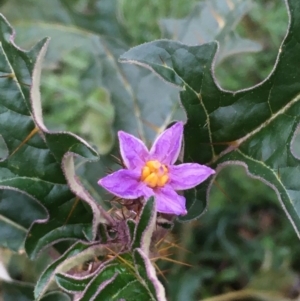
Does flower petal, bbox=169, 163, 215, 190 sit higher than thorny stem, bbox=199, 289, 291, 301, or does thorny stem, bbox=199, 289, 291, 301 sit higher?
flower petal, bbox=169, 163, 215, 190

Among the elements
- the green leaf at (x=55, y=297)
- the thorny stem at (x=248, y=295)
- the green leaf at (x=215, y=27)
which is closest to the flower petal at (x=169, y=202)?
the green leaf at (x=55, y=297)

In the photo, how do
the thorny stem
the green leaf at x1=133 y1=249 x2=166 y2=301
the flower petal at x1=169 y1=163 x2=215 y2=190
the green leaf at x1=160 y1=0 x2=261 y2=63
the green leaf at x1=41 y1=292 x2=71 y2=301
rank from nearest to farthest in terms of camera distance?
the green leaf at x1=133 y1=249 x2=166 y2=301 → the flower petal at x1=169 y1=163 x2=215 y2=190 → the green leaf at x1=41 y1=292 x2=71 y2=301 → the green leaf at x1=160 y1=0 x2=261 y2=63 → the thorny stem

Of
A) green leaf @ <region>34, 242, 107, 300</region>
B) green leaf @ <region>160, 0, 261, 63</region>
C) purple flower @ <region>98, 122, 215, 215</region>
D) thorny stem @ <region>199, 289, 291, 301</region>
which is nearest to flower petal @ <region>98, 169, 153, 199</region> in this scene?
purple flower @ <region>98, 122, 215, 215</region>

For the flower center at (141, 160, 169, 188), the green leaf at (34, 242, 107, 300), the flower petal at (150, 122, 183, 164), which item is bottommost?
the green leaf at (34, 242, 107, 300)

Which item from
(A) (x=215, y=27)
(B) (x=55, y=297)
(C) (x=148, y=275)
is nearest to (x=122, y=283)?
(C) (x=148, y=275)

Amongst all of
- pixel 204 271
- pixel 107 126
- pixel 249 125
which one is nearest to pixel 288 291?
pixel 204 271

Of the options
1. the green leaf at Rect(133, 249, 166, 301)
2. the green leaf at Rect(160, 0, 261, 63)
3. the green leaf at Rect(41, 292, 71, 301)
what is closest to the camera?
the green leaf at Rect(133, 249, 166, 301)

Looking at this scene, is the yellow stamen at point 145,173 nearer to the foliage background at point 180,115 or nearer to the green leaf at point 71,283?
the green leaf at point 71,283

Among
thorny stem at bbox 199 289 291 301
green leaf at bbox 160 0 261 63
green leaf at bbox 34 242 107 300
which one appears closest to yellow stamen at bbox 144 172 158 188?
green leaf at bbox 34 242 107 300

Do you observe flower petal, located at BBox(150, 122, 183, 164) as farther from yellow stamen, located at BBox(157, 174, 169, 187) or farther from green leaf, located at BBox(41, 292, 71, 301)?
green leaf, located at BBox(41, 292, 71, 301)

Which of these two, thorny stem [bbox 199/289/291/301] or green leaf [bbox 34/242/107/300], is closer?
green leaf [bbox 34/242/107/300]
